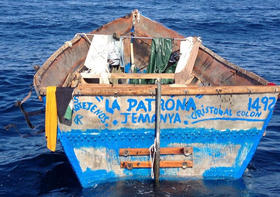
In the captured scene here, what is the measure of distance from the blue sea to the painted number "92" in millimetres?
1622

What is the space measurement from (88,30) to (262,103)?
1639 centimetres

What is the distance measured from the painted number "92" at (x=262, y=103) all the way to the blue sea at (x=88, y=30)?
1.62m

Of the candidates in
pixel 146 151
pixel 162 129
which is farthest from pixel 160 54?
pixel 146 151

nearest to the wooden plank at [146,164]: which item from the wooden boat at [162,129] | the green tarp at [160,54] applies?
the wooden boat at [162,129]

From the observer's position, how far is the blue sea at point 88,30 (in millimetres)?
6645

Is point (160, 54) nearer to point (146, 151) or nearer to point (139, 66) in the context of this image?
point (139, 66)

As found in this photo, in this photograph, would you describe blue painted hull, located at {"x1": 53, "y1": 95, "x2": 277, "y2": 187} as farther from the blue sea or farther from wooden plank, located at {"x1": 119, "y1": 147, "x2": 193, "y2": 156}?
the blue sea

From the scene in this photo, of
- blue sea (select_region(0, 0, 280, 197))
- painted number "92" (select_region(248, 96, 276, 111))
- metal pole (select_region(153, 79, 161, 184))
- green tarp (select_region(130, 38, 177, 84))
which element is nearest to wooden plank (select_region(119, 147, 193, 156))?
metal pole (select_region(153, 79, 161, 184))

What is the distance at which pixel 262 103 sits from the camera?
5848 millimetres

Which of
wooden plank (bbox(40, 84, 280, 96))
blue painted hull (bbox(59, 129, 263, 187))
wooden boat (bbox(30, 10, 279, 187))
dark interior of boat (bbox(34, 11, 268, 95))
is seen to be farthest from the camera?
dark interior of boat (bbox(34, 11, 268, 95))

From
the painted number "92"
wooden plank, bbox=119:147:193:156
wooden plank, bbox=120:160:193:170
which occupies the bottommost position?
wooden plank, bbox=120:160:193:170

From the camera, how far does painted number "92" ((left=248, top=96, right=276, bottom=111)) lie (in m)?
5.82

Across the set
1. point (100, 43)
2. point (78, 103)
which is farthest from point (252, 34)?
point (78, 103)

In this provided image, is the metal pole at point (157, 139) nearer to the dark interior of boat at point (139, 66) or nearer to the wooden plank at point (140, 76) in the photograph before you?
the wooden plank at point (140, 76)
